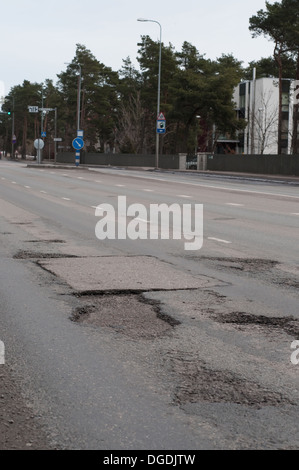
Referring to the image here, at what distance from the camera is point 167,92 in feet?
286

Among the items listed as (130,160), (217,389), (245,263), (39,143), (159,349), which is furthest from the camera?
(130,160)

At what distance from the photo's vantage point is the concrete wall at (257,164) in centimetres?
4706

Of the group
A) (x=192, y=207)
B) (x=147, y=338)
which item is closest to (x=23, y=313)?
(x=147, y=338)

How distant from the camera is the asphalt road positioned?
11.4ft

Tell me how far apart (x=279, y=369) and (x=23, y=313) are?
228 centimetres

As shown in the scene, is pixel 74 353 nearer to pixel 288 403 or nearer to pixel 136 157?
pixel 288 403

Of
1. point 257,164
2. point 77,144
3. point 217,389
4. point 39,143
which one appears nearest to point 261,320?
point 217,389

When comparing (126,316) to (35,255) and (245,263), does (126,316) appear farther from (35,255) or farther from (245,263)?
(35,255)

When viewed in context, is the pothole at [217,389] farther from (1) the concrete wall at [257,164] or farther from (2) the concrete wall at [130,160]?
(2) the concrete wall at [130,160]

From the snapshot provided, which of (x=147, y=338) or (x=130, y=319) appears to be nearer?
(x=147, y=338)

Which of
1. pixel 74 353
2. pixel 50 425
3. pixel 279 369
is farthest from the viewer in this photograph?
pixel 74 353

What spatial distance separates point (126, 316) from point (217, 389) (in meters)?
1.90

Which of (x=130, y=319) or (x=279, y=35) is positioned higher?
(x=279, y=35)
